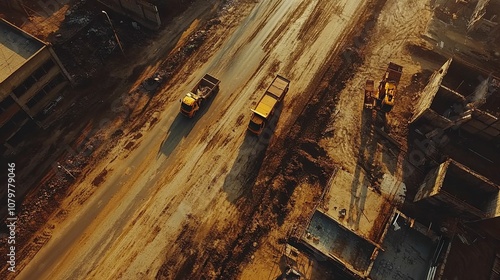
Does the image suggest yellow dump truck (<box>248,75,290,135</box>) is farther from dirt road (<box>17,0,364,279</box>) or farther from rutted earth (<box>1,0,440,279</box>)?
dirt road (<box>17,0,364,279</box>)

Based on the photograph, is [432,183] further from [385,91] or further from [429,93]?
[385,91]

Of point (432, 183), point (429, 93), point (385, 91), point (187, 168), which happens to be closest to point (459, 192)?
point (432, 183)

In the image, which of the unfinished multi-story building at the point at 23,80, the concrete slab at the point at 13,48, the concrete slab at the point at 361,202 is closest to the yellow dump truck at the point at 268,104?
the concrete slab at the point at 361,202

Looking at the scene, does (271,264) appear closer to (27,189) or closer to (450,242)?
(450,242)

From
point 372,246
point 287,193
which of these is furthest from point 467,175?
point 287,193

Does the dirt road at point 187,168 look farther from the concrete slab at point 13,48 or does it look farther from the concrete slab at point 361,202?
the concrete slab at point 13,48

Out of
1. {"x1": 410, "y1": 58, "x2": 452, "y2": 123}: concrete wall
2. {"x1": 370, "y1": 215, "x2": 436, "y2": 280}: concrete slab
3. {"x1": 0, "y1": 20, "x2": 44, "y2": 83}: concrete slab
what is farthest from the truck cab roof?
{"x1": 410, "y1": 58, "x2": 452, "y2": 123}: concrete wall
